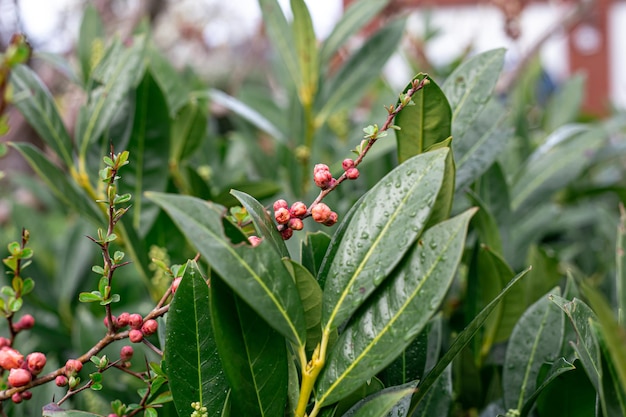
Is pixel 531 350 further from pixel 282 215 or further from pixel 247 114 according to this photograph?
pixel 247 114

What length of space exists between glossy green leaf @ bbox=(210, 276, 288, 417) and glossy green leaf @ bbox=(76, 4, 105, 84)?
740 mm

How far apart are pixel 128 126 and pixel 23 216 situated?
714 mm

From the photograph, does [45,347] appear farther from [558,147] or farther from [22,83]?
[558,147]

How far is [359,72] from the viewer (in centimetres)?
108

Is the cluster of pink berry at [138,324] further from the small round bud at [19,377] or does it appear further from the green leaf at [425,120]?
the green leaf at [425,120]

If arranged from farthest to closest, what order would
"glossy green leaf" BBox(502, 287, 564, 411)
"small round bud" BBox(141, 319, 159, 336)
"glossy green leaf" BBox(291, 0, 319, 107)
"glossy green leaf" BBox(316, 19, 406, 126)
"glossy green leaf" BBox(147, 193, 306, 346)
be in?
"glossy green leaf" BBox(316, 19, 406, 126) < "glossy green leaf" BBox(291, 0, 319, 107) < "glossy green leaf" BBox(502, 287, 564, 411) < "small round bud" BBox(141, 319, 159, 336) < "glossy green leaf" BBox(147, 193, 306, 346)

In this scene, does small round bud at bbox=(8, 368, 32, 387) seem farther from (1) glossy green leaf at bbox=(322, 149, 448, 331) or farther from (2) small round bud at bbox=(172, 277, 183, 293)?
(1) glossy green leaf at bbox=(322, 149, 448, 331)

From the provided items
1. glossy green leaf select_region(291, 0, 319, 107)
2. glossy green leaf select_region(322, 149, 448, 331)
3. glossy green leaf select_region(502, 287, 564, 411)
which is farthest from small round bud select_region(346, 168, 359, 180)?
glossy green leaf select_region(291, 0, 319, 107)

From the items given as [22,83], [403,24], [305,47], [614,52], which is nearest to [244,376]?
[22,83]

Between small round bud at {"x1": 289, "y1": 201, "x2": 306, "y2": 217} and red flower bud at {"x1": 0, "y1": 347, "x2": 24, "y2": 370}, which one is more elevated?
small round bud at {"x1": 289, "y1": 201, "x2": 306, "y2": 217}

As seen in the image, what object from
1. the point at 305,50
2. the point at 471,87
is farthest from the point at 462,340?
the point at 305,50

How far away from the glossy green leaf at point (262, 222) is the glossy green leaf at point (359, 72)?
64 centimetres

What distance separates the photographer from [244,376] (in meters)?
0.47

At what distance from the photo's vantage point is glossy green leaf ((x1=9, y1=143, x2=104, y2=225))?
775 millimetres
